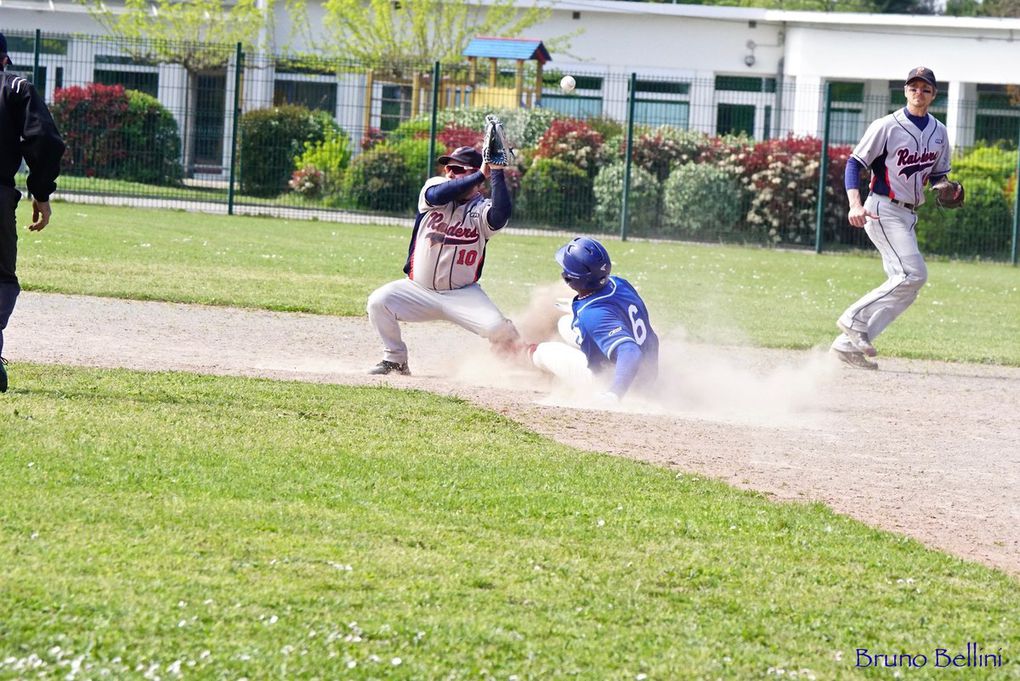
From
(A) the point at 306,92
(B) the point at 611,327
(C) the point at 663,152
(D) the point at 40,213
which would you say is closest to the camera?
(D) the point at 40,213

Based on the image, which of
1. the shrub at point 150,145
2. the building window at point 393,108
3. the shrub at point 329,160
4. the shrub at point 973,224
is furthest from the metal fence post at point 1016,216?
the shrub at point 150,145

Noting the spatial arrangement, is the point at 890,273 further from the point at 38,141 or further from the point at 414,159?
the point at 414,159

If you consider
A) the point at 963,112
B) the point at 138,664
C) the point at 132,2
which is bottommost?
the point at 138,664

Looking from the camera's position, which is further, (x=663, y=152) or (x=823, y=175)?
(x=663, y=152)

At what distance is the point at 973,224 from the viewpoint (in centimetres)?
2423

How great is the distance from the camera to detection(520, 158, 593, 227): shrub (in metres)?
24.6

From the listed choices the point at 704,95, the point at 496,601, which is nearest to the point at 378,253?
the point at 496,601

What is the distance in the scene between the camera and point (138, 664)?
371cm

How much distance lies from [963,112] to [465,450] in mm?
25953

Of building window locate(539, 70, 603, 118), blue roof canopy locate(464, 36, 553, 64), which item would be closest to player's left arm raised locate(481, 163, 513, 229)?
building window locate(539, 70, 603, 118)

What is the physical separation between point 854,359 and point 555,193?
1430 cm

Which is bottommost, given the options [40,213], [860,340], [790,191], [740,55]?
[860,340]

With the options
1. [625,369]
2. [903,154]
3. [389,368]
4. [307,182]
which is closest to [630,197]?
[307,182]

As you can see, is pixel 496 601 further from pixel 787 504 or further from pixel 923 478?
pixel 923 478
